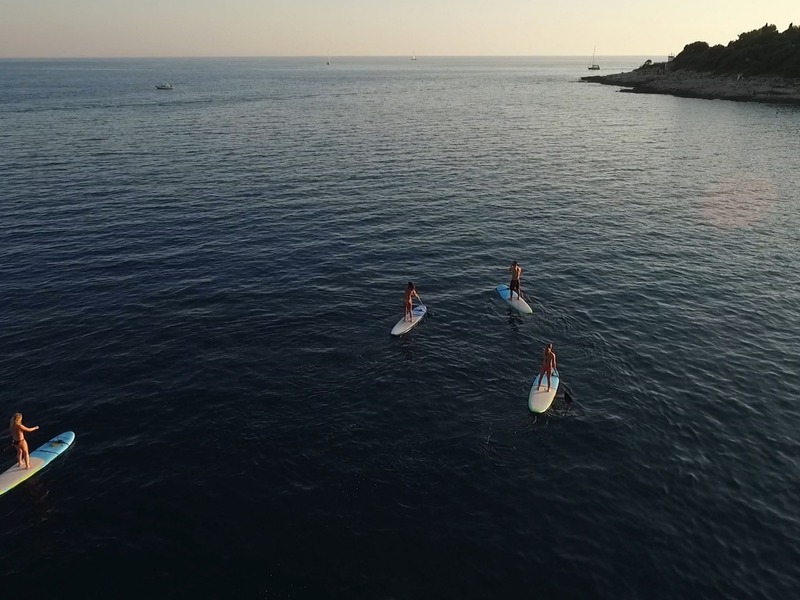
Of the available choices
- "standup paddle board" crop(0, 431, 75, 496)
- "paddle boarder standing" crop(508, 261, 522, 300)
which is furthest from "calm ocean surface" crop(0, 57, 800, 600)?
"paddle boarder standing" crop(508, 261, 522, 300)

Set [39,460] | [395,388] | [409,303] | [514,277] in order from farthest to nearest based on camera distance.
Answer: [514,277]
[409,303]
[395,388]
[39,460]

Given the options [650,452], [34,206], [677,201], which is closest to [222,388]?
[650,452]

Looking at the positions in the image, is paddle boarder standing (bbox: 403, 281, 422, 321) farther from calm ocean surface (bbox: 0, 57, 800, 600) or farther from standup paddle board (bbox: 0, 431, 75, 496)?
standup paddle board (bbox: 0, 431, 75, 496)

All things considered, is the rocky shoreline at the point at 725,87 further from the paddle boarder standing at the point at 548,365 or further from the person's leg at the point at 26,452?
the person's leg at the point at 26,452

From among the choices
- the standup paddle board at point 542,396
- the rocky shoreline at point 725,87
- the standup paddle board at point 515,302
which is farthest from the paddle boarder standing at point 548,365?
the rocky shoreline at point 725,87

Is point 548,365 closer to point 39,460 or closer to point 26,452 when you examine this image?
point 39,460

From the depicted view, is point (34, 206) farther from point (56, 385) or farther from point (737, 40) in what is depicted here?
point (737, 40)

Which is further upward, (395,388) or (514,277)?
(514,277)

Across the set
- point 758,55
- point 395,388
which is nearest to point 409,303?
Answer: point 395,388
